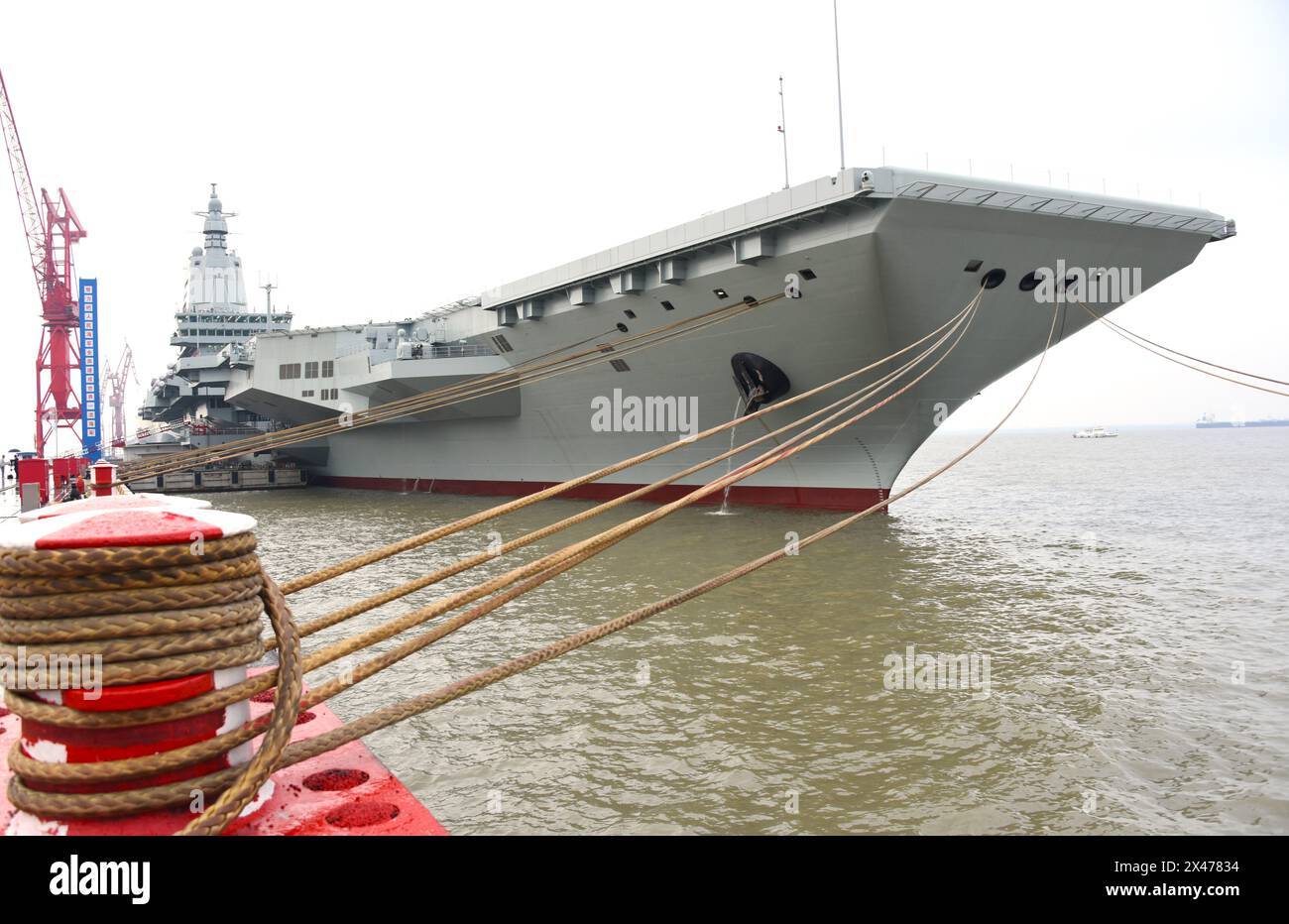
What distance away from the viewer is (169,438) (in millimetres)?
42312

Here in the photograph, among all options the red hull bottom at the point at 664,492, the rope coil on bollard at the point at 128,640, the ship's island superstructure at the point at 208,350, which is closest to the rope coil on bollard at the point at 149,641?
the rope coil on bollard at the point at 128,640

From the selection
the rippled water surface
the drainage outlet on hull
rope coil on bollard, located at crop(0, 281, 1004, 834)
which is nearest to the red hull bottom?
the drainage outlet on hull

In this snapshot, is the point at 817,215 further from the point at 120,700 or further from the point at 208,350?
the point at 208,350

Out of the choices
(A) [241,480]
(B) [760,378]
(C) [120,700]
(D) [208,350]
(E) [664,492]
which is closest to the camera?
(C) [120,700]

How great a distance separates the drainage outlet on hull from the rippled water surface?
3.35 m

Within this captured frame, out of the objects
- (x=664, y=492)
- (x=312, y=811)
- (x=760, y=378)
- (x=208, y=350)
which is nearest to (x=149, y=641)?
(x=312, y=811)

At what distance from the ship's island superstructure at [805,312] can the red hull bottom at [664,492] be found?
5 centimetres

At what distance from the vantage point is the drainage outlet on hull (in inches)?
608

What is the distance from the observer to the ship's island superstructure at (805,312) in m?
12.7

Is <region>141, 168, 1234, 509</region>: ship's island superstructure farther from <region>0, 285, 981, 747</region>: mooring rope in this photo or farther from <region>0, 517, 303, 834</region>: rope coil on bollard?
<region>0, 517, 303, 834</region>: rope coil on bollard

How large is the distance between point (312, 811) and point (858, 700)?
15.4 feet

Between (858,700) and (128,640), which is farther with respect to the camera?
(858,700)

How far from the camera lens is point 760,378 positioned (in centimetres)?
1543
